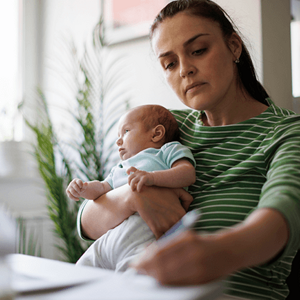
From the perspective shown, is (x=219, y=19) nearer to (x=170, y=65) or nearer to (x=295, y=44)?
(x=170, y=65)

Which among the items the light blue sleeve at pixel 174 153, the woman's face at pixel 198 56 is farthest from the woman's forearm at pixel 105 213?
the woman's face at pixel 198 56

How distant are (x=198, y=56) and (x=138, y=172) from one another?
426 millimetres

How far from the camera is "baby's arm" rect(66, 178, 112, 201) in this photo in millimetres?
1056

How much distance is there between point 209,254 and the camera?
48cm

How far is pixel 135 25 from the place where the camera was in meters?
2.33

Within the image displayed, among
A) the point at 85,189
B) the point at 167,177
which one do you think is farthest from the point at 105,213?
the point at 167,177

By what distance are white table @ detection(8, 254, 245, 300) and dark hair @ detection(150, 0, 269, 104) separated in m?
0.85

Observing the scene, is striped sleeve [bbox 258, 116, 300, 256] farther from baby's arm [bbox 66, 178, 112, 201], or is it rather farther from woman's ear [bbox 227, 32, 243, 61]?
baby's arm [bbox 66, 178, 112, 201]

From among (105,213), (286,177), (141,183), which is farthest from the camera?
(105,213)

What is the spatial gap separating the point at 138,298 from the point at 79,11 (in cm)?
287

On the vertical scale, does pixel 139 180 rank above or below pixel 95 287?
above

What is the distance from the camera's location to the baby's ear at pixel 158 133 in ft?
3.74

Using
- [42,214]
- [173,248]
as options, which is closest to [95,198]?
[173,248]

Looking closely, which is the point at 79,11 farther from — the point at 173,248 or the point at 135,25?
the point at 173,248
